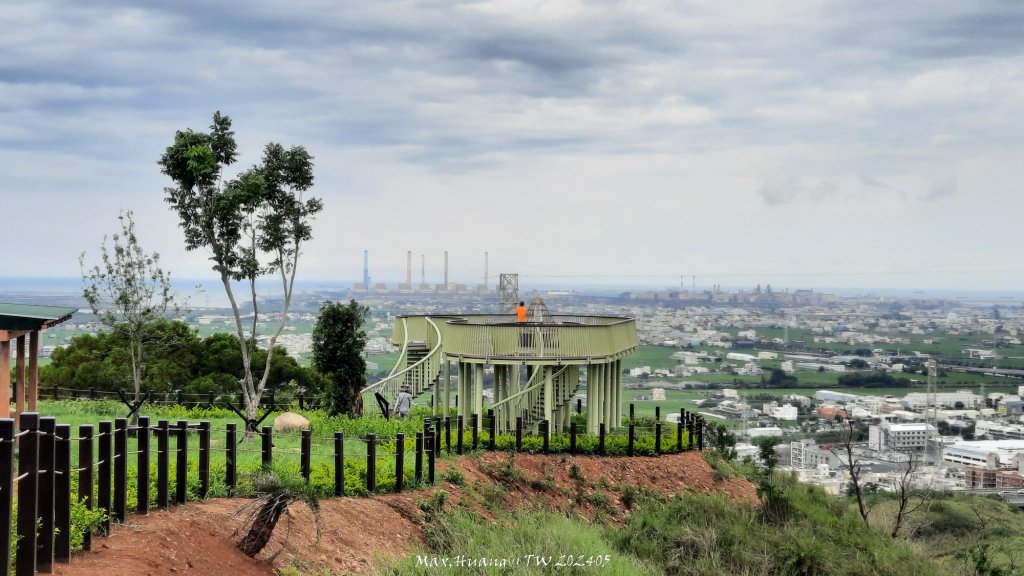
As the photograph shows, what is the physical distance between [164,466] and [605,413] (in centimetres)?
1598

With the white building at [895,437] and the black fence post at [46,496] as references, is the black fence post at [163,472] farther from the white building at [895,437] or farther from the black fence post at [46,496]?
the white building at [895,437]

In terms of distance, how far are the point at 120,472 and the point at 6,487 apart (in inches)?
105

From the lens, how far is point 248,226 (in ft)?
71.2

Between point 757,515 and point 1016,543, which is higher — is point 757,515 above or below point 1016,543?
above

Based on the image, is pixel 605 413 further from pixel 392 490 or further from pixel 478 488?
pixel 392 490

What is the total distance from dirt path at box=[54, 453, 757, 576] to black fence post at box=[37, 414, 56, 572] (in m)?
0.23

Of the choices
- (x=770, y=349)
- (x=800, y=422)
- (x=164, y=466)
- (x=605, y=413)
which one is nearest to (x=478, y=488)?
(x=164, y=466)

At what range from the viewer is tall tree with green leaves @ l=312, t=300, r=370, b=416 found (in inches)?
944

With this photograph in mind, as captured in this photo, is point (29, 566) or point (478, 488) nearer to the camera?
point (29, 566)

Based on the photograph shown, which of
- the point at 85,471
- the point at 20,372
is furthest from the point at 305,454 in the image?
the point at 20,372

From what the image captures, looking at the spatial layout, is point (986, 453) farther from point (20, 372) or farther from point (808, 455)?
point (20, 372)

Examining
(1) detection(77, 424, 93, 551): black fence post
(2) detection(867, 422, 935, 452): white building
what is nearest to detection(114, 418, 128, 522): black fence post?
(1) detection(77, 424, 93, 551): black fence post

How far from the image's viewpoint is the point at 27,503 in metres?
7.87

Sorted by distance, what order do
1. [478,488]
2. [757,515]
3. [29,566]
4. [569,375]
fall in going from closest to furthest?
1. [29,566]
2. [478,488]
3. [757,515]
4. [569,375]
